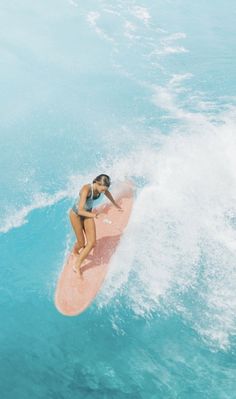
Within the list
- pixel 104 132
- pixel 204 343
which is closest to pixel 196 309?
pixel 204 343

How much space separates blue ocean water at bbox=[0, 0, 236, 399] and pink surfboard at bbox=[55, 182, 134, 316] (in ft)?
0.68

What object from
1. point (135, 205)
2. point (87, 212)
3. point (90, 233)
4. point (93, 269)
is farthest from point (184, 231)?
point (87, 212)

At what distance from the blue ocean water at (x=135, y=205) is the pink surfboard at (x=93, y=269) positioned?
0.68 feet

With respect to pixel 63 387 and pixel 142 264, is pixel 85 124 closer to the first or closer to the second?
pixel 142 264

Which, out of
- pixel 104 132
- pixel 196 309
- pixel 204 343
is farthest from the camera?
pixel 104 132

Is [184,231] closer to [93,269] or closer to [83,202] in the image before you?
[93,269]

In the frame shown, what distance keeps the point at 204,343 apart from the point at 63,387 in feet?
9.10

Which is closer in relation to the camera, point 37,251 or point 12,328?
point 12,328

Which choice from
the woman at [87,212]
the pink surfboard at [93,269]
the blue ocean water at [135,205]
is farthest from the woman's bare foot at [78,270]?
the blue ocean water at [135,205]

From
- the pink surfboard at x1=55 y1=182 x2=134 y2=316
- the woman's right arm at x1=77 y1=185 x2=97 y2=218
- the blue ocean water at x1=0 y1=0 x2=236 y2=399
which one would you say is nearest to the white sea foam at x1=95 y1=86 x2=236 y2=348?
the blue ocean water at x1=0 y1=0 x2=236 y2=399

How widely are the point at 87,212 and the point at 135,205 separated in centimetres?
320

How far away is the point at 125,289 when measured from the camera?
Answer: 791 centimetres

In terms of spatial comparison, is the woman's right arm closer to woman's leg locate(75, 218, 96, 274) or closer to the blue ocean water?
woman's leg locate(75, 218, 96, 274)

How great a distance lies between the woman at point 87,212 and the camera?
6.96m
